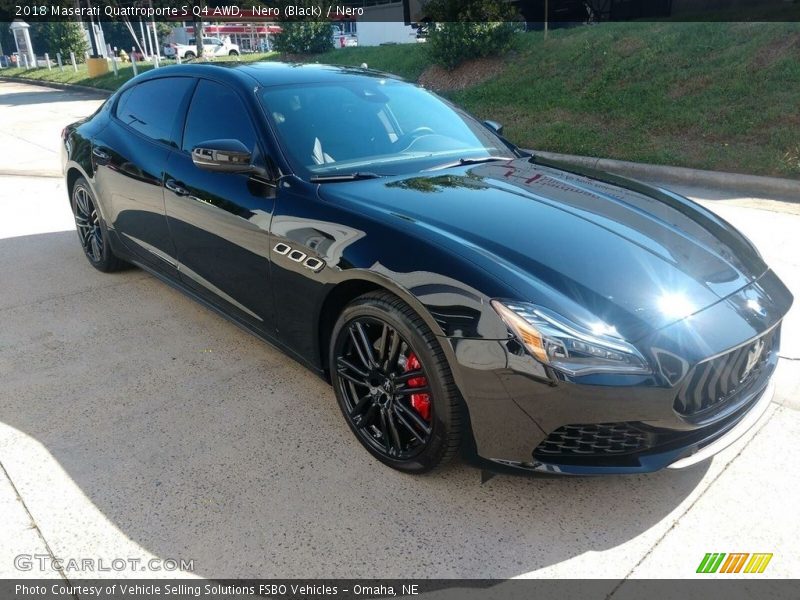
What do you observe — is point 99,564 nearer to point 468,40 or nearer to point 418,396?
point 418,396

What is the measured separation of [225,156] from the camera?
2943 millimetres

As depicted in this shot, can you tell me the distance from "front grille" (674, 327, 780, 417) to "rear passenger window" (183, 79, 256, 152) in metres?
2.19

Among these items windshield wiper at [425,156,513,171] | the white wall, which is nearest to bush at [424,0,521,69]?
windshield wiper at [425,156,513,171]

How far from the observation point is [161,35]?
176ft

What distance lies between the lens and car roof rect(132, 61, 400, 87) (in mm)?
3410

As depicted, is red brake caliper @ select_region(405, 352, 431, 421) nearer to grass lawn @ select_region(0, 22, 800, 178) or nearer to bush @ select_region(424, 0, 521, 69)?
grass lawn @ select_region(0, 22, 800, 178)

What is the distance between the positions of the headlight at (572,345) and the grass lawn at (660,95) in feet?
20.8

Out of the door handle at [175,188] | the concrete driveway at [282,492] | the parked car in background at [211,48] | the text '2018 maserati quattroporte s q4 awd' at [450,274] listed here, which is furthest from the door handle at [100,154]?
the parked car in background at [211,48]

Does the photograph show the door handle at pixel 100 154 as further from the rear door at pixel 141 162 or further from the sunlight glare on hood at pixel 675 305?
the sunlight glare on hood at pixel 675 305

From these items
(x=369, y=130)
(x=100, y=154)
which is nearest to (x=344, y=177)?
(x=369, y=130)

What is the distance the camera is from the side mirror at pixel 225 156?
9.65ft

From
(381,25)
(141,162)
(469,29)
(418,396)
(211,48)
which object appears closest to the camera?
(418,396)

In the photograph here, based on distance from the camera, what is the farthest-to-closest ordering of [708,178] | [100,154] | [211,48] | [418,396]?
1. [211,48]
2. [708,178]
3. [100,154]
4. [418,396]

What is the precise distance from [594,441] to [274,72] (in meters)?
2.62
